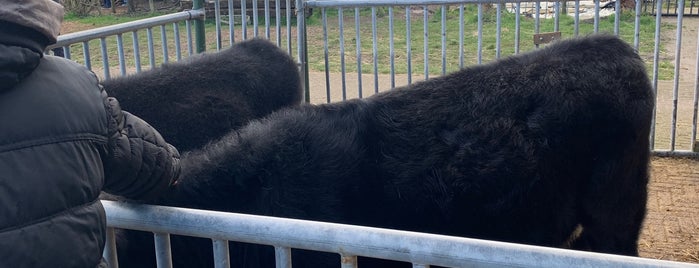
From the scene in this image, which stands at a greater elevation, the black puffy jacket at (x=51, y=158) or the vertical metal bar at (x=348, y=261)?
the black puffy jacket at (x=51, y=158)

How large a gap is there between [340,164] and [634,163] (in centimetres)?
150

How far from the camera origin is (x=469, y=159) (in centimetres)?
334

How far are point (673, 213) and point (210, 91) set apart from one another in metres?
3.27

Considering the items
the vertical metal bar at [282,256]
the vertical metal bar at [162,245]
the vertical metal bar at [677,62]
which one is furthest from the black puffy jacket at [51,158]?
the vertical metal bar at [677,62]

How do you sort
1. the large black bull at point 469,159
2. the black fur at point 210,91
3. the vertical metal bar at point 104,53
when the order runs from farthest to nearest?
the vertical metal bar at point 104,53 < the black fur at point 210,91 < the large black bull at point 469,159

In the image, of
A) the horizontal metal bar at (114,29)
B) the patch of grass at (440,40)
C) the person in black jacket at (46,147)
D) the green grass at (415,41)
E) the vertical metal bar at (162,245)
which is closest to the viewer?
the person in black jacket at (46,147)

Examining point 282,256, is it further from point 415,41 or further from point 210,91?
point 415,41

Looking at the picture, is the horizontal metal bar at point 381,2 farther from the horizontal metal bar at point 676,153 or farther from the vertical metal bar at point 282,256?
the vertical metal bar at point 282,256

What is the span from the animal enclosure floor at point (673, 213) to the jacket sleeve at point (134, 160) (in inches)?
130

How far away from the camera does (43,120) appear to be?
1888mm

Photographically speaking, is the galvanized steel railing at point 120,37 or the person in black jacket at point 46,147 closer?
the person in black jacket at point 46,147

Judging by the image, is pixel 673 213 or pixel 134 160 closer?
pixel 134 160

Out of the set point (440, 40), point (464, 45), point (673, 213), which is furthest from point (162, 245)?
point (440, 40)

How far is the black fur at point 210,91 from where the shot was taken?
4.61 meters
